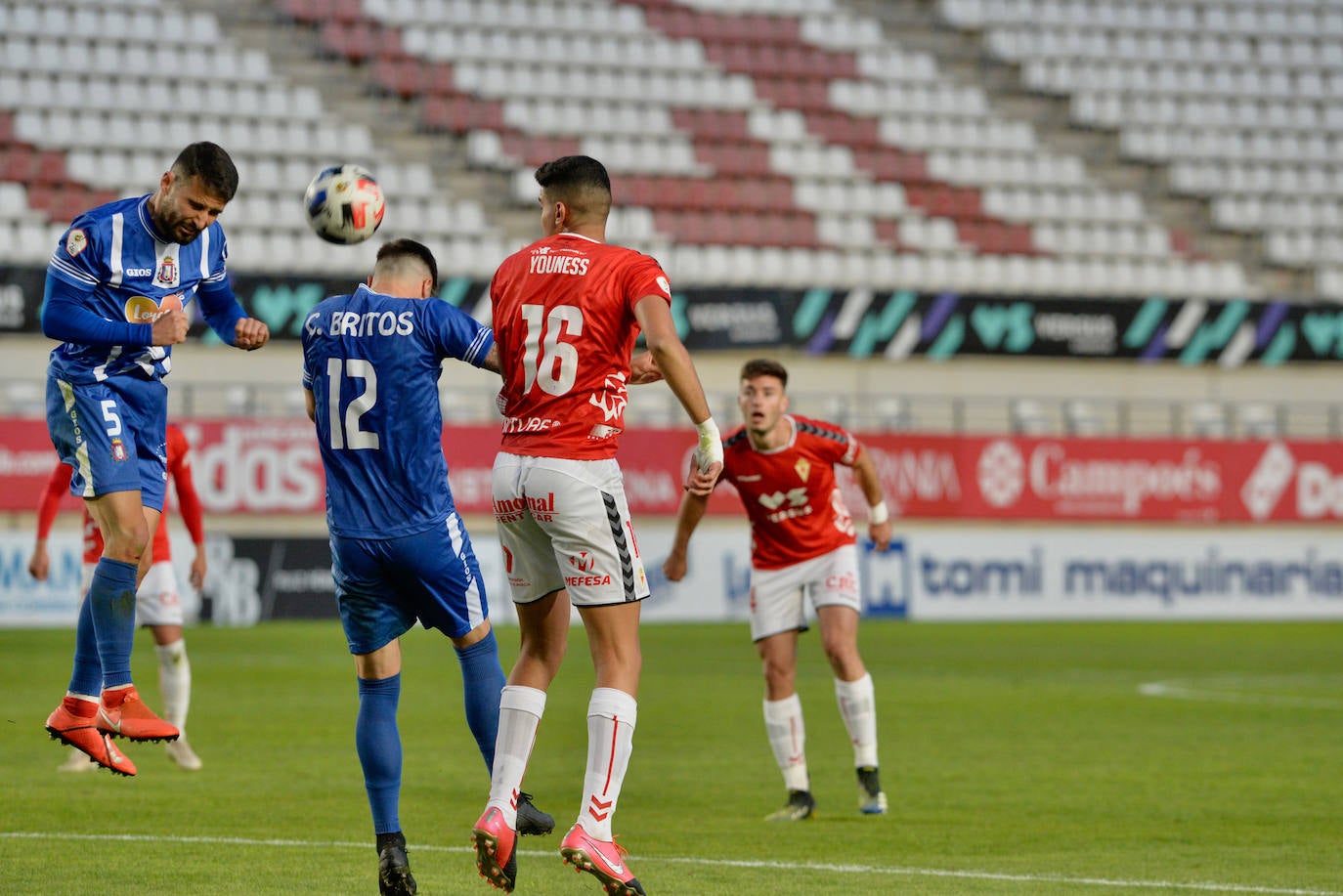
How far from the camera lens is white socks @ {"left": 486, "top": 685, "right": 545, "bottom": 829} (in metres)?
6.61

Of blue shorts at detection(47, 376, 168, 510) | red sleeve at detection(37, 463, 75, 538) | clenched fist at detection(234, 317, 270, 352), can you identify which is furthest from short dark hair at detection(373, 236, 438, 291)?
red sleeve at detection(37, 463, 75, 538)

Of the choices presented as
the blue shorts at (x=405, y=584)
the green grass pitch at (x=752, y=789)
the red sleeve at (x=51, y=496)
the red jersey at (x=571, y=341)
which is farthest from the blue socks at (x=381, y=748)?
the red sleeve at (x=51, y=496)

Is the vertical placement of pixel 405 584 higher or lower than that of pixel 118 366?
lower

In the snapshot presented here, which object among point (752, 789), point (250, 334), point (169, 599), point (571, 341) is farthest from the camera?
point (169, 599)

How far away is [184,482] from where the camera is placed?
11.2 metres

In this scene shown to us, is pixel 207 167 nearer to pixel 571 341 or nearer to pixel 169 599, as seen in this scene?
pixel 571 341

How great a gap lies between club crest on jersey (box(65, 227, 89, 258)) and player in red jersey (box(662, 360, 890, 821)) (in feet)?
11.7

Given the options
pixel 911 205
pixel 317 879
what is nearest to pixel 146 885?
pixel 317 879

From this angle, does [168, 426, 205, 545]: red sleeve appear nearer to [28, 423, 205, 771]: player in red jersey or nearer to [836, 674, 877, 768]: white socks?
[28, 423, 205, 771]: player in red jersey

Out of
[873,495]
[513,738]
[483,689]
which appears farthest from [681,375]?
[873,495]

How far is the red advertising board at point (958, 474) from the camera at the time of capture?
2569 cm

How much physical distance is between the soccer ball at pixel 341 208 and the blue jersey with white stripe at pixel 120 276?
2.09 feet

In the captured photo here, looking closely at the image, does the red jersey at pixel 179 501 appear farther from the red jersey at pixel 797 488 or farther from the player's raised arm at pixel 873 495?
the player's raised arm at pixel 873 495

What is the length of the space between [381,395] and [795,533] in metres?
4.03
